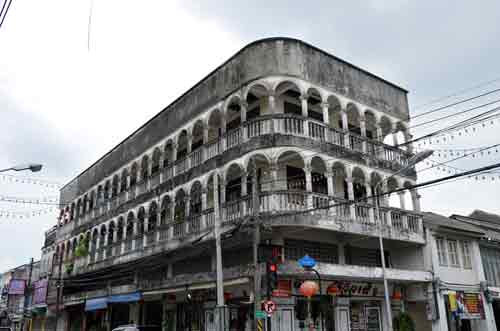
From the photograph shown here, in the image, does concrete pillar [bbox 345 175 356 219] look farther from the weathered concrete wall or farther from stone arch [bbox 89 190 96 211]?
stone arch [bbox 89 190 96 211]

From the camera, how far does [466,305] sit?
22719mm

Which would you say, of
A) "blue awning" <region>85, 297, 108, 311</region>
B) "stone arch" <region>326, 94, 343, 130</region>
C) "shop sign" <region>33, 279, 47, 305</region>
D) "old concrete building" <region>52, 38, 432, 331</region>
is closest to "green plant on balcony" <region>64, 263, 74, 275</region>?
"shop sign" <region>33, 279, 47, 305</region>

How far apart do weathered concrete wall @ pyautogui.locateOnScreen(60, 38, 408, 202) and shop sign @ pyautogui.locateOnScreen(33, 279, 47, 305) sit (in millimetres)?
17662

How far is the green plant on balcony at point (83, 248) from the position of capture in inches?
1296

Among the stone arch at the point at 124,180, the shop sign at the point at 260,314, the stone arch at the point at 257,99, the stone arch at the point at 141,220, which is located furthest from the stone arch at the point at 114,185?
the shop sign at the point at 260,314

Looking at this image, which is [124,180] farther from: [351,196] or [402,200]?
[402,200]

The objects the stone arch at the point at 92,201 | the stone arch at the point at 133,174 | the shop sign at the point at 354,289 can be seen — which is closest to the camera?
the shop sign at the point at 354,289

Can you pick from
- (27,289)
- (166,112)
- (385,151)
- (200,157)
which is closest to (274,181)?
(200,157)

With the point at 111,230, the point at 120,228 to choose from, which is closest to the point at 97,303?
the point at 120,228

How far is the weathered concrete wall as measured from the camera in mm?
20047

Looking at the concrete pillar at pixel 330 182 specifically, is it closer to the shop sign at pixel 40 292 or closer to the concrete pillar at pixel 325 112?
the concrete pillar at pixel 325 112

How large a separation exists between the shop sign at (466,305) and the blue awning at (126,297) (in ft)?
48.9

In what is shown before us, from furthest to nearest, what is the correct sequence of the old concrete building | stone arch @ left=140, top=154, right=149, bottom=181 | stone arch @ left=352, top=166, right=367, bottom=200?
stone arch @ left=140, top=154, right=149, bottom=181 → stone arch @ left=352, top=166, right=367, bottom=200 → the old concrete building

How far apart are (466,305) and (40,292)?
111 ft
